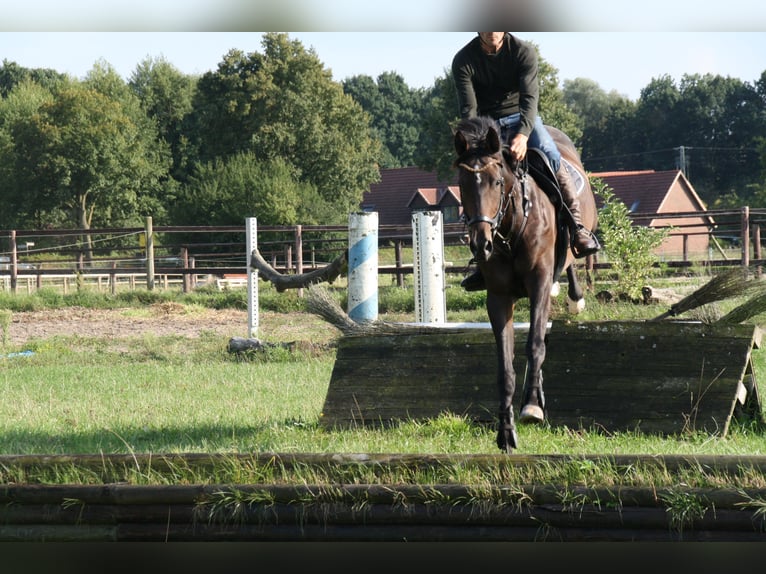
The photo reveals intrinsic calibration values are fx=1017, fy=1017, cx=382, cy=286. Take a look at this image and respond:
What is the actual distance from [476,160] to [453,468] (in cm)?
187

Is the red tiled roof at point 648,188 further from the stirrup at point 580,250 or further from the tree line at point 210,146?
the stirrup at point 580,250

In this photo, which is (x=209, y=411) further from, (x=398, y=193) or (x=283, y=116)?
(x=398, y=193)

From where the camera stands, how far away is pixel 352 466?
520cm

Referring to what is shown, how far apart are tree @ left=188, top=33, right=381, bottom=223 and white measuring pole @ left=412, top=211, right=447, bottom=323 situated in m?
37.0

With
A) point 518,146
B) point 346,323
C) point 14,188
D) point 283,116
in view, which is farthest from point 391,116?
point 518,146

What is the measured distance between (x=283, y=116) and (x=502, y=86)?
44056mm

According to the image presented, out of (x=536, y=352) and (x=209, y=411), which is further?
(x=209, y=411)

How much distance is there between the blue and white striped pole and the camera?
36.8ft

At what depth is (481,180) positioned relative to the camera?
5910 mm

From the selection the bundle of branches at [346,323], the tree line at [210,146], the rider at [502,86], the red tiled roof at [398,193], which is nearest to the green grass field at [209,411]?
the bundle of branches at [346,323]

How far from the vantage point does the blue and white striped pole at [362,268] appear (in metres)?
11.2

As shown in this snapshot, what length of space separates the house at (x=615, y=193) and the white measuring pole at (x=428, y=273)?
29708 millimetres

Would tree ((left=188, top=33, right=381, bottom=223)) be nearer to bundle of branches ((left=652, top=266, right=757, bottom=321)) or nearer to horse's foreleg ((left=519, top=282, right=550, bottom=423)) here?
bundle of branches ((left=652, top=266, right=757, bottom=321))

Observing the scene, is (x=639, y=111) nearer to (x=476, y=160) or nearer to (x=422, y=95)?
(x=422, y=95)
